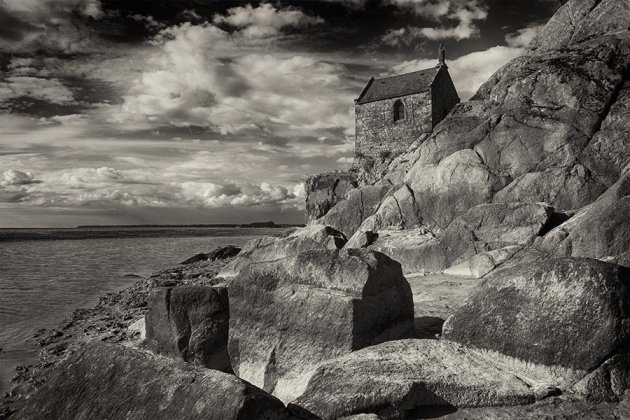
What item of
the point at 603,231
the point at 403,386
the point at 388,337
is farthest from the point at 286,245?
the point at 403,386

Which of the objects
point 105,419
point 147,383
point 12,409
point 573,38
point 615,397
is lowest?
point 12,409

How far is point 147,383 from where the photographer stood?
425 centimetres

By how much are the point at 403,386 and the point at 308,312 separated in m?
2.12

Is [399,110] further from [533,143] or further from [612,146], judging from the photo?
[612,146]

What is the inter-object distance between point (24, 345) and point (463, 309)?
1353 cm

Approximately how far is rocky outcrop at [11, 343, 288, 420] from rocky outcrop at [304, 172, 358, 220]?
138 feet

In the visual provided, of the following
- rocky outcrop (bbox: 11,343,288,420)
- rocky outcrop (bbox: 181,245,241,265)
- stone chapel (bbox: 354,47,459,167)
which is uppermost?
stone chapel (bbox: 354,47,459,167)

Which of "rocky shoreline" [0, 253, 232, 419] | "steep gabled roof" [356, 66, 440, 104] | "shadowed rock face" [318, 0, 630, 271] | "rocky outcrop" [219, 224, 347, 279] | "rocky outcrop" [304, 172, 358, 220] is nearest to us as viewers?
"rocky shoreline" [0, 253, 232, 419]

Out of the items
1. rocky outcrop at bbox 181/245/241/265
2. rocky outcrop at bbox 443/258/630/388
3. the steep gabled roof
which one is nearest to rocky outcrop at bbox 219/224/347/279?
rocky outcrop at bbox 443/258/630/388

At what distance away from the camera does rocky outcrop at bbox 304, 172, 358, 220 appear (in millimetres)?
47406

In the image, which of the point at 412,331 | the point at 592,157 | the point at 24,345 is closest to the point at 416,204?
the point at 592,157

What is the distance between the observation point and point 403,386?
5133 millimetres

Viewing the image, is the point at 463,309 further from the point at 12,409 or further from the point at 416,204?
the point at 416,204

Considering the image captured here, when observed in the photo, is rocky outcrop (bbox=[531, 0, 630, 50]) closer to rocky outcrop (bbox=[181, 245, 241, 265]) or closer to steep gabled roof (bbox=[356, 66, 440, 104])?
steep gabled roof (bbox=[356, 66, 440, 104])
